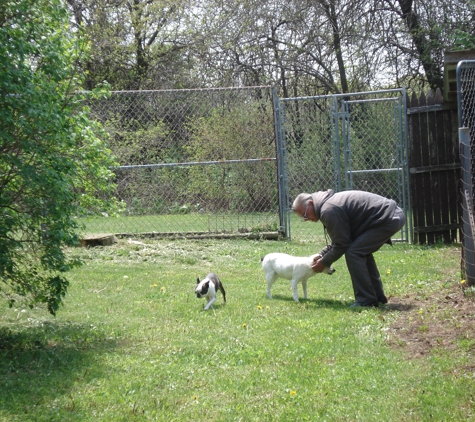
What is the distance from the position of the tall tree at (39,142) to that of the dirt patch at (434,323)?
11.1 ft

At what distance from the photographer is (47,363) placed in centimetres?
612

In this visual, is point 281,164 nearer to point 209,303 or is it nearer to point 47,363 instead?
point 209,303

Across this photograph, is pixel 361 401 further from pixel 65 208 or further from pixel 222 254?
pixel 222 254

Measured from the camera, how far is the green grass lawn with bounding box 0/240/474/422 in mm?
4934

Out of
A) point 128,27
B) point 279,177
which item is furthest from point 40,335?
point 128,27

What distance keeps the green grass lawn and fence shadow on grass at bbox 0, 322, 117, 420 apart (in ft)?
0.05

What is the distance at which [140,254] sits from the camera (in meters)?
12.4

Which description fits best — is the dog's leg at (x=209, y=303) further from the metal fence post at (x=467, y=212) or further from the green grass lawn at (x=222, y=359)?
the metal fence post at (x=467, y=212)

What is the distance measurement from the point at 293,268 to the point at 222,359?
2.81m

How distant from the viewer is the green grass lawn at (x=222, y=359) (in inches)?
194

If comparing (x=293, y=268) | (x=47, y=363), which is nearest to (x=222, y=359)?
(x=47, y=363)

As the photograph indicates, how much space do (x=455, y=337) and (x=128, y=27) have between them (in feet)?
76.6

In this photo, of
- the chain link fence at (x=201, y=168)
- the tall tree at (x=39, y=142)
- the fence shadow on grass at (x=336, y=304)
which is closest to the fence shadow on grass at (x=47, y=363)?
the tall tree at (x=39, y=142)

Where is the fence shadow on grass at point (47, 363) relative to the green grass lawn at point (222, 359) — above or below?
above
